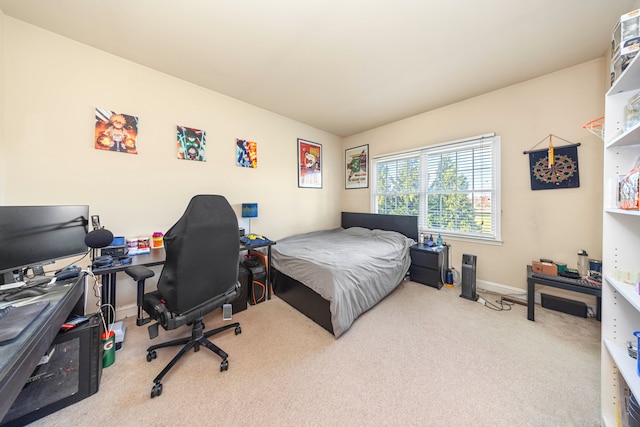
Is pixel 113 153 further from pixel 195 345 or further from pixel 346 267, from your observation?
pixel 346 267

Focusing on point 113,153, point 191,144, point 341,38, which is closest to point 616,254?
point 341,38

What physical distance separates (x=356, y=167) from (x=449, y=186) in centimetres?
180

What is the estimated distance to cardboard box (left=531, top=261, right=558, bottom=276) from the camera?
2.27 metres

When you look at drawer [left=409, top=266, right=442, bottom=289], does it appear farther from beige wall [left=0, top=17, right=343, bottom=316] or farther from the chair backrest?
the chair backrest

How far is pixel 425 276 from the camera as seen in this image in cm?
311

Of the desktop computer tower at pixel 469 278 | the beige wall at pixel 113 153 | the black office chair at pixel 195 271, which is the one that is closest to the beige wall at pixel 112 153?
the beige wall at pixel 113 153

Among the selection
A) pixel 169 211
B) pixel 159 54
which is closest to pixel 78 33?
pixel 159 54

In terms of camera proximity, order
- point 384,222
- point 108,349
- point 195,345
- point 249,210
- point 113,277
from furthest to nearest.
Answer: point 384,222 → point 249,210 → point 113,277 → point 195,345 → point 108,349

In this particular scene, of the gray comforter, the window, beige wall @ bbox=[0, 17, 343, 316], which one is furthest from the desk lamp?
the window

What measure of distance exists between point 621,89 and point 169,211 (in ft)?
12.0

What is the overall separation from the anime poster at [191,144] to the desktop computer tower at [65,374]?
185cm

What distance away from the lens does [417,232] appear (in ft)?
11.5

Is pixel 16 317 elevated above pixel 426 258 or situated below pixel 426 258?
above

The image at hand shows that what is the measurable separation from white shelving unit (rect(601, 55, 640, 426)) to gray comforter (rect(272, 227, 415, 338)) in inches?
60.9
